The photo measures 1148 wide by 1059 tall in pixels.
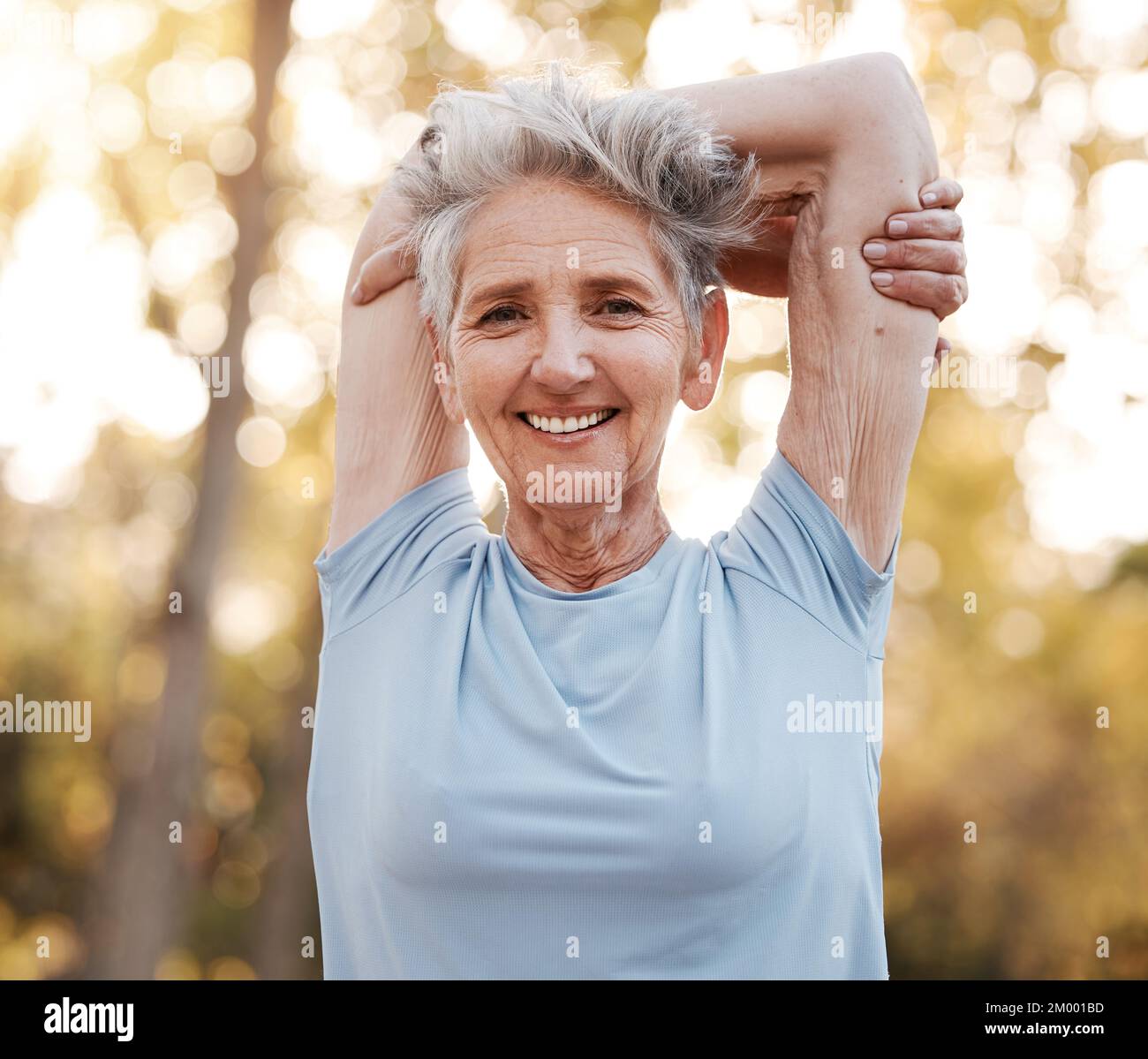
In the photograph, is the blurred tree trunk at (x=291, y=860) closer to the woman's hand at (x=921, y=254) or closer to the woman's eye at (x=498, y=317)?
the woman's eye at (x=498, y=317)

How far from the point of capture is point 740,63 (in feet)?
25.2

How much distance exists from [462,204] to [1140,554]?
48.0 ft

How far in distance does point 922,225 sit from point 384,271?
0.98 metres

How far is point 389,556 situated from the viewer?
6.75 feet

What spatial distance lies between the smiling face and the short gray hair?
0.04 metres

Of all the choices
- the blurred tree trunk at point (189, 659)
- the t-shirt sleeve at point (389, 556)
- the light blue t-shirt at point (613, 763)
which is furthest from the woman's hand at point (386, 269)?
the blurred tree trunk at point (189, 659)

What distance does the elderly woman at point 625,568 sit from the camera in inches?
67.8

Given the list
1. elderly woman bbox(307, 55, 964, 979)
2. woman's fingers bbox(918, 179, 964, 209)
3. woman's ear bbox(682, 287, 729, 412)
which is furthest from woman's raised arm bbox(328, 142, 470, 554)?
woman's fingers bbox(918, 179, 964, 209)

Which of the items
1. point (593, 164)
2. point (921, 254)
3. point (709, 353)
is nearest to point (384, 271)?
point (593, 164)

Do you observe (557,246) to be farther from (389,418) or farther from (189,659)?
(189,659)

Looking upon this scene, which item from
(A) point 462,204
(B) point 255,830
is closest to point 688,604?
(A) point 462,204

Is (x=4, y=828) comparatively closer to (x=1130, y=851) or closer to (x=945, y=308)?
(x=1130, y=851)

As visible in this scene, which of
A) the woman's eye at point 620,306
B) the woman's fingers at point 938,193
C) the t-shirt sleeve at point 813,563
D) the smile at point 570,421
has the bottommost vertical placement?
the t-shirt sleeve at point 813,563

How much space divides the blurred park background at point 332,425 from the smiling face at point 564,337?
1.39 ft
